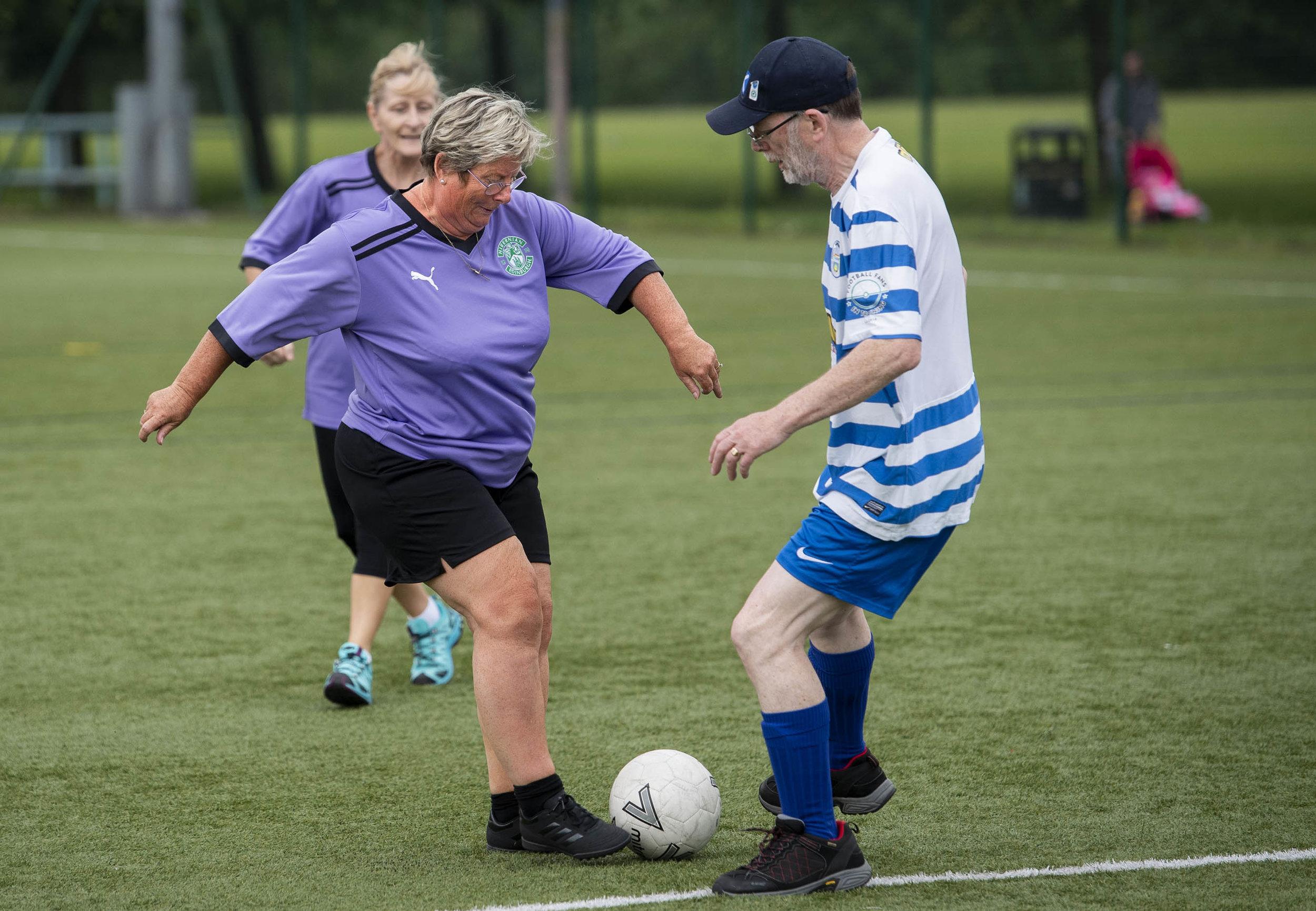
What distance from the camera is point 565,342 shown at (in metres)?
14.1

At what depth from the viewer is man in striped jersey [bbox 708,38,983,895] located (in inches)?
149

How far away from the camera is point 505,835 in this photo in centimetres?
429

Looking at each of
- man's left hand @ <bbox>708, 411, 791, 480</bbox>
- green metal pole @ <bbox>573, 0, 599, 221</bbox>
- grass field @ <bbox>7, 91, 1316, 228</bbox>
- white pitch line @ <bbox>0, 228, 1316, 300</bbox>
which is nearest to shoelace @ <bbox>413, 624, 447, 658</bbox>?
man's left hand @ <bbox>708, 411, 791, 480</bbox>

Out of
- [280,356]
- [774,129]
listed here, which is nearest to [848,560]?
[774,129]

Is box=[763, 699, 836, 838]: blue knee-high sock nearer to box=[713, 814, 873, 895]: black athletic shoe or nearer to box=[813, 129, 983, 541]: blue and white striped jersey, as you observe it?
box=[713, 814, 873, 895]: black athletic shoe

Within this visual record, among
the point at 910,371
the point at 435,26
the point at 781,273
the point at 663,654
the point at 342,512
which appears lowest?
the point at 781,273

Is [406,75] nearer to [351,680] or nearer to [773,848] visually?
[351,680]

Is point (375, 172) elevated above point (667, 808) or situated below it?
above

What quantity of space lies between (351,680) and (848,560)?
2240mm

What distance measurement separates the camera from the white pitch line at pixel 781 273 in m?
16.1

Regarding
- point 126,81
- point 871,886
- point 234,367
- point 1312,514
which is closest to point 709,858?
point 871,886

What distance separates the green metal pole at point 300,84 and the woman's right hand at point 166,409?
2430cm

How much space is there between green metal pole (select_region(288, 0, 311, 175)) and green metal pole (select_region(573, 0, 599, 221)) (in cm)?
479

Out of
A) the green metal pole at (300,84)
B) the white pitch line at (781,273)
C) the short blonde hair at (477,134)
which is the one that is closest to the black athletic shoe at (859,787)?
the short blonde hair at (477,134)
